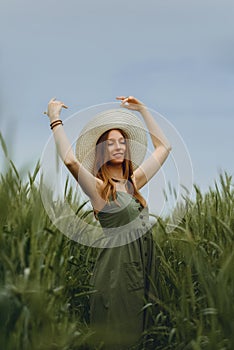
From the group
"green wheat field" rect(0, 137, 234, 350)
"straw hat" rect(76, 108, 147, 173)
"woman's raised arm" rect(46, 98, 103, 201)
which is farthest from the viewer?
"straw hat" rect(76, 108, 147, 173)

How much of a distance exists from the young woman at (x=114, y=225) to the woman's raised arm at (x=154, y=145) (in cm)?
7

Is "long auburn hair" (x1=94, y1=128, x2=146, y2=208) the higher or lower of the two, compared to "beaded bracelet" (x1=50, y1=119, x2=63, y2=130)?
lower

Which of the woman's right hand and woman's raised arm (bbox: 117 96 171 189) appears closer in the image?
the woman's right hand

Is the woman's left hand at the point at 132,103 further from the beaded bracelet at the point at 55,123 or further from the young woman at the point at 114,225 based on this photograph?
the beaded bracelet at the point at 55,123

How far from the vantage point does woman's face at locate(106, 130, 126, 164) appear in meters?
4.03

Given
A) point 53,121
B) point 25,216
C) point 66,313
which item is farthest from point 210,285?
point 53,121

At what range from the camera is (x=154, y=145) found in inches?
171

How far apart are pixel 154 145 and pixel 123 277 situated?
3.10 feet

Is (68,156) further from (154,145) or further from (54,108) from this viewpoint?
(154,145)

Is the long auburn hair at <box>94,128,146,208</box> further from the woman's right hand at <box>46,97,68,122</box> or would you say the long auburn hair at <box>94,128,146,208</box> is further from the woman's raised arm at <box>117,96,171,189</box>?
the woman's right hand at <box>46,97,68,122</box>

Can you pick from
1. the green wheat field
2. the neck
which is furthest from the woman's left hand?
the green wheat field

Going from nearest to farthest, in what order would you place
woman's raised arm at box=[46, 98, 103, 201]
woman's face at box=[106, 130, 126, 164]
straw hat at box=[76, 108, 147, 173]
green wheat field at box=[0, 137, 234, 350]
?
1. green wheat field at box=[0, 137, 234, 350]
2. woman's raised arm at box=[46, 98, 103, 201]
3. woman's face at box=[106, 130, 126, 164]
4. straw hat at box=[76, 108, 147, 173]

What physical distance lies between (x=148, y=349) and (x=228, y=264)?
97 centimetres

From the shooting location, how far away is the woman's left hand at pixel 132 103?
421 cm
